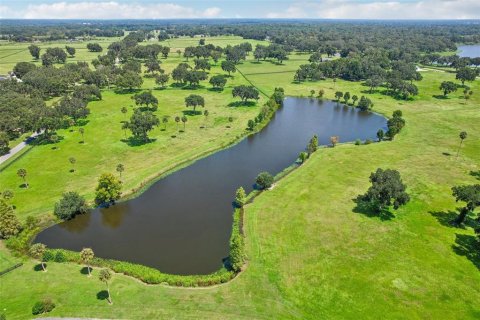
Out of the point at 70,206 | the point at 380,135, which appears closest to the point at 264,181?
the point at 70,206

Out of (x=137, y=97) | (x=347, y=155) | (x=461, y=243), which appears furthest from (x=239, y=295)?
(x=137, y=97)

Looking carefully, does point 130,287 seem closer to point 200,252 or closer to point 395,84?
point 200,252

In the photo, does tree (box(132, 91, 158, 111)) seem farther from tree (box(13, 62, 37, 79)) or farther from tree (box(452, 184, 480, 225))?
tree (box(452, 184, 480, 225))

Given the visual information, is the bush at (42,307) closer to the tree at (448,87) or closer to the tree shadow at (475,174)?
the tree shadow at (475,174)

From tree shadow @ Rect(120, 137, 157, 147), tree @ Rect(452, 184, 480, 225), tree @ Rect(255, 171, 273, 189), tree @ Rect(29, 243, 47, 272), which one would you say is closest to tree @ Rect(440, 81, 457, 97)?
tree @ Rect(452, 184, 480, 225)

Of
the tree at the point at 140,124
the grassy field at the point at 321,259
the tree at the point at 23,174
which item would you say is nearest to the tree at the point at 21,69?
the grassy field at the point at 321,259

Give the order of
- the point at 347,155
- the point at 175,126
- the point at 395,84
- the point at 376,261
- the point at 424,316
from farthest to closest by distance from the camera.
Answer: the point at 395,84 < the point at 175,126 < the point at 347,155 < the point at 376,261 < the point at 424,316
